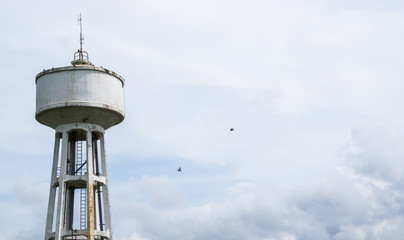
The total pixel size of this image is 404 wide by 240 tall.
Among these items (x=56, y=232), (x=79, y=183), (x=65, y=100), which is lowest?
(x=56, y=232)

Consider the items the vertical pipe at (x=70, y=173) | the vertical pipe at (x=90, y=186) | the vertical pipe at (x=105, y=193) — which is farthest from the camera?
the vertical pipe at (x=70, y=173)

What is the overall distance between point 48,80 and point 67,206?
8.29 meters

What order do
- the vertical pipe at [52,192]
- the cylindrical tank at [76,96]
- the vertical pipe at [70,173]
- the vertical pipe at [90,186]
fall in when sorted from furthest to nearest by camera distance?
the vertical pipe at [70,173]
the vertical pipe at [52,192]
the cylindrical tank at [76,96]
the vertical pipe at [90,186]

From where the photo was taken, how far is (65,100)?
42.3 m

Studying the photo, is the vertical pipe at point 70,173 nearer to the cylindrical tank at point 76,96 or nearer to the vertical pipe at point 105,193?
the cylindrical tank at point 76,96

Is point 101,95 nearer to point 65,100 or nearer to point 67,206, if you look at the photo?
point 65,100

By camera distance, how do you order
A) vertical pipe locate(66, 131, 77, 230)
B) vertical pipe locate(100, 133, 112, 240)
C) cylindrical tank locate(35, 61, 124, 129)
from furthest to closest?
1. vertical pipe locate(66, 131, 77, 230)
2. vertical pipe locate(100, 133, 112, 240)
3. cylindrical tank locate(35, 61, 124, 129)

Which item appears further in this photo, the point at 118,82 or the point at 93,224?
the point at 118,82

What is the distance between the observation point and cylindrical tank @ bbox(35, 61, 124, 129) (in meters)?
42.4

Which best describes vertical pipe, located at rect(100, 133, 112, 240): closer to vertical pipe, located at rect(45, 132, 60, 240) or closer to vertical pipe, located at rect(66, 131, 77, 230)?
vertical pipe, located at rect(66, 131, 77, 230)

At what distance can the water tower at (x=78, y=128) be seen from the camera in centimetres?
4231

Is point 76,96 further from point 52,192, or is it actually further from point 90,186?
point 52,192

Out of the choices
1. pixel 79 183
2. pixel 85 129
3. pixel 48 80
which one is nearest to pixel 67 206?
pixel 79 183

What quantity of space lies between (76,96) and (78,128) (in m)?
2.18
